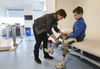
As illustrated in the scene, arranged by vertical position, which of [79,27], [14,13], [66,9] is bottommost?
[79,27]

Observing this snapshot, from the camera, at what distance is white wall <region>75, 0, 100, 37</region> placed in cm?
218

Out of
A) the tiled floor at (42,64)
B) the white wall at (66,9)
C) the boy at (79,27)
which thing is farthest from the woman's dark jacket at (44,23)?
the white wall at (66,9)

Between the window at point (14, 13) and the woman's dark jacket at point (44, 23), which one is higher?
the window at point (14, 13)

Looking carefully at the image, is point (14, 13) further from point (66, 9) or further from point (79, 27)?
point (79, 27)

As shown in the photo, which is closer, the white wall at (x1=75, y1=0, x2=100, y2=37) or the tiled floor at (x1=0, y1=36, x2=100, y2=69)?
the tiled floor at (x1=0, y1=36, x2=100, y2=69)

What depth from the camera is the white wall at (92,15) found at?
7.15 ft

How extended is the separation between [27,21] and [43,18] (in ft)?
20.3

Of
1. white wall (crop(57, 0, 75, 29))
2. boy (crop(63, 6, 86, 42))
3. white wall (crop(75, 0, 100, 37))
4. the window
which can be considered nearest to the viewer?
boy (crop(63, 6, 86, 42))

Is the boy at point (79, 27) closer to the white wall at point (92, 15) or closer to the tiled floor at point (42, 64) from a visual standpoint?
the tiled floor at point (42, 64)

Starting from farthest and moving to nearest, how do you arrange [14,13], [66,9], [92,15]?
[14,13], [66,9], [92,15]

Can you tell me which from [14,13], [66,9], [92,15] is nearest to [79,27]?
[92,15]

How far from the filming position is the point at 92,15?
93.0 inches

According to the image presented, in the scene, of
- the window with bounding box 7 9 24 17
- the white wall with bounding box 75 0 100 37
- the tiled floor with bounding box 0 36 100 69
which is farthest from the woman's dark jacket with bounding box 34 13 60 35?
the window with bounding box 7 9 24 17

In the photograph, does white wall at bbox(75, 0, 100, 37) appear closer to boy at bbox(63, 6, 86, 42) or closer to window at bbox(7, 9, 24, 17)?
boy at bbox(63, 6, 86, 42)
